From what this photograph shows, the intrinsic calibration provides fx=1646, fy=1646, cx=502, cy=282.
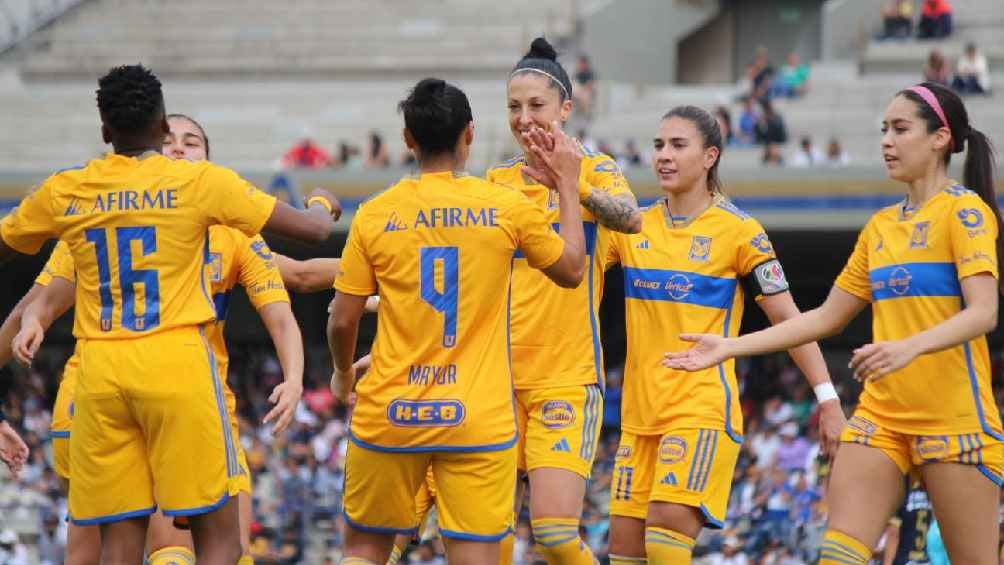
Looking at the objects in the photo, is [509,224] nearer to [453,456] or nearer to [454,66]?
[453,456]

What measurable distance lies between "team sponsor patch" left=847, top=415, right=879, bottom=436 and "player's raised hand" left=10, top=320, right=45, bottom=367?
12.0 feet

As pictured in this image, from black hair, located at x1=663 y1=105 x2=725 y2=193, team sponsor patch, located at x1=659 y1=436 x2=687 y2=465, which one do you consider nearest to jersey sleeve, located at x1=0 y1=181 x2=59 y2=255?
team sponsor patch, located at x1=659 y1=436 x2=687 y2=465

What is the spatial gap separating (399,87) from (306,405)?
8151 millimetres

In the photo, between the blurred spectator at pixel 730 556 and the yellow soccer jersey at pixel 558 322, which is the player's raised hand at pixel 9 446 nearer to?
the yellow soccer jersey at pixel 558 322

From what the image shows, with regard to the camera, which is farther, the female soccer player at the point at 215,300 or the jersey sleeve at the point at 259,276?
the jersey sleeve at the point at 259,276

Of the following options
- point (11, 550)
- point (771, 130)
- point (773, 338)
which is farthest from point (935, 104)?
point (771, 130)

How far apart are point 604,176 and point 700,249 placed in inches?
27.0

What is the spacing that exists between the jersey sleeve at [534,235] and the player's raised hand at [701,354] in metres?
0.67

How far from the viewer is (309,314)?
23969 millimetres

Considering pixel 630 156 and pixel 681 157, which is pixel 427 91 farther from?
pixel 630 156

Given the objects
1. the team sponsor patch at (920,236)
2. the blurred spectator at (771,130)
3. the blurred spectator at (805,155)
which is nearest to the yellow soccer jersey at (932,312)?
the team sponsor patch at (920,236)

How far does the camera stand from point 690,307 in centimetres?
795

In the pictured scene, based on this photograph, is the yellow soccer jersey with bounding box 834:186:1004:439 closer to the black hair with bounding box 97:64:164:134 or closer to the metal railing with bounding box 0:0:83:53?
the black hair with bounding box 97:64:164:134

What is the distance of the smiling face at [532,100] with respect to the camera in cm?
782
